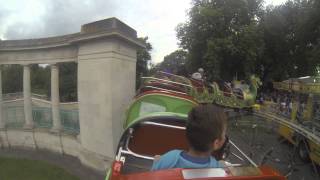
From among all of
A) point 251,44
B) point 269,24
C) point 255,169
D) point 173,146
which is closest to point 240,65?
point 251,44

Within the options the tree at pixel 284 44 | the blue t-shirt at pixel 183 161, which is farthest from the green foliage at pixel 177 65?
the blue t-shirt at pixel 183 161

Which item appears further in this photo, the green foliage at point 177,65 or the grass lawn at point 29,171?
the green foliage at point 177,65

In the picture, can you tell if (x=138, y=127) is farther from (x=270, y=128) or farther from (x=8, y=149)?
(x=8, y=149)

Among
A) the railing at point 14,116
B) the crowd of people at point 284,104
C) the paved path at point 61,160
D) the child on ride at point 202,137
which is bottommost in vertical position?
the paved path at point 61,160

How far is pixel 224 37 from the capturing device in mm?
33562

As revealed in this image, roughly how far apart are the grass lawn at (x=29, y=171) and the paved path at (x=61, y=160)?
254mm

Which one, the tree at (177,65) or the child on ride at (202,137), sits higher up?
the tree at (177,65)

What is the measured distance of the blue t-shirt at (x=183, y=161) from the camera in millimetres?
2566

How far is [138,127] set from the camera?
199 inches

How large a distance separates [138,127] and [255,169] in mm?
2929

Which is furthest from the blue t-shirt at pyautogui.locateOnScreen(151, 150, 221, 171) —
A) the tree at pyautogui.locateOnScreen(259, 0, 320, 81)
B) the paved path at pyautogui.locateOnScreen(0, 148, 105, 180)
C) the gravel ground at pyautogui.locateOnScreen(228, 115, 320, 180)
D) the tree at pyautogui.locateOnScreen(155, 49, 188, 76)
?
the tree at pyautogui.locateOnScreen(259, 0, 320, 81)

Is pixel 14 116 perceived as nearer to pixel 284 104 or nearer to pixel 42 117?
pixel 42 117

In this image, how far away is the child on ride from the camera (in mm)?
2480

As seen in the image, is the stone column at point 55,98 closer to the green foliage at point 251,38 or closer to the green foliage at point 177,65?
the green foliage at point 177,65
